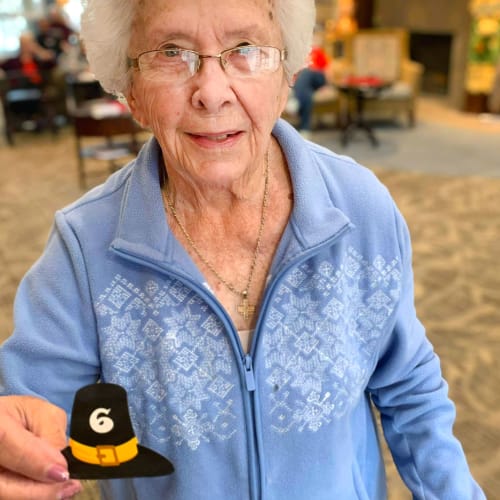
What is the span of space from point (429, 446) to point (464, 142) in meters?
6.54

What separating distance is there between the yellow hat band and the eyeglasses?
1.76 ft

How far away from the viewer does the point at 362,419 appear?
3.71ft

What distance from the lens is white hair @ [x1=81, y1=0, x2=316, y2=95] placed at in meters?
0.92

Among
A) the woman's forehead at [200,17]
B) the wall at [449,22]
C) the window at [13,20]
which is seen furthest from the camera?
the window at [13,20]

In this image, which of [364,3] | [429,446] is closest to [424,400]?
[429,446]

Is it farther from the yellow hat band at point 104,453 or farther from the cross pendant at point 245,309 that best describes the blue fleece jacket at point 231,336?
the yellow hat band at point 104,453

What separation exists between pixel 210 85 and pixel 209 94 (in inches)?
0.6

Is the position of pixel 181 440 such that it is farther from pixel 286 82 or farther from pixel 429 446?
pixel 286 82

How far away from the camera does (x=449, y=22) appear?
8906 mm

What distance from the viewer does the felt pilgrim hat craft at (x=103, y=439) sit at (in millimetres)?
657

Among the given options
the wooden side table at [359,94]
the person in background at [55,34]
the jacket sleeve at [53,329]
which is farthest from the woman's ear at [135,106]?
the person in background at [55,34]

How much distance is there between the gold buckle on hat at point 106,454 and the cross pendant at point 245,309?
1.26ft

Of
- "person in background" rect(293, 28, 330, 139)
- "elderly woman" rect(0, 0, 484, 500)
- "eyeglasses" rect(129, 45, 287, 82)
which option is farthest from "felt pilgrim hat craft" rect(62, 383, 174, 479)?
"person in background" rect(293, 28, 330, 139)

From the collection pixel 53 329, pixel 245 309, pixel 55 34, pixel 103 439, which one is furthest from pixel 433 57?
pixel 103 439
